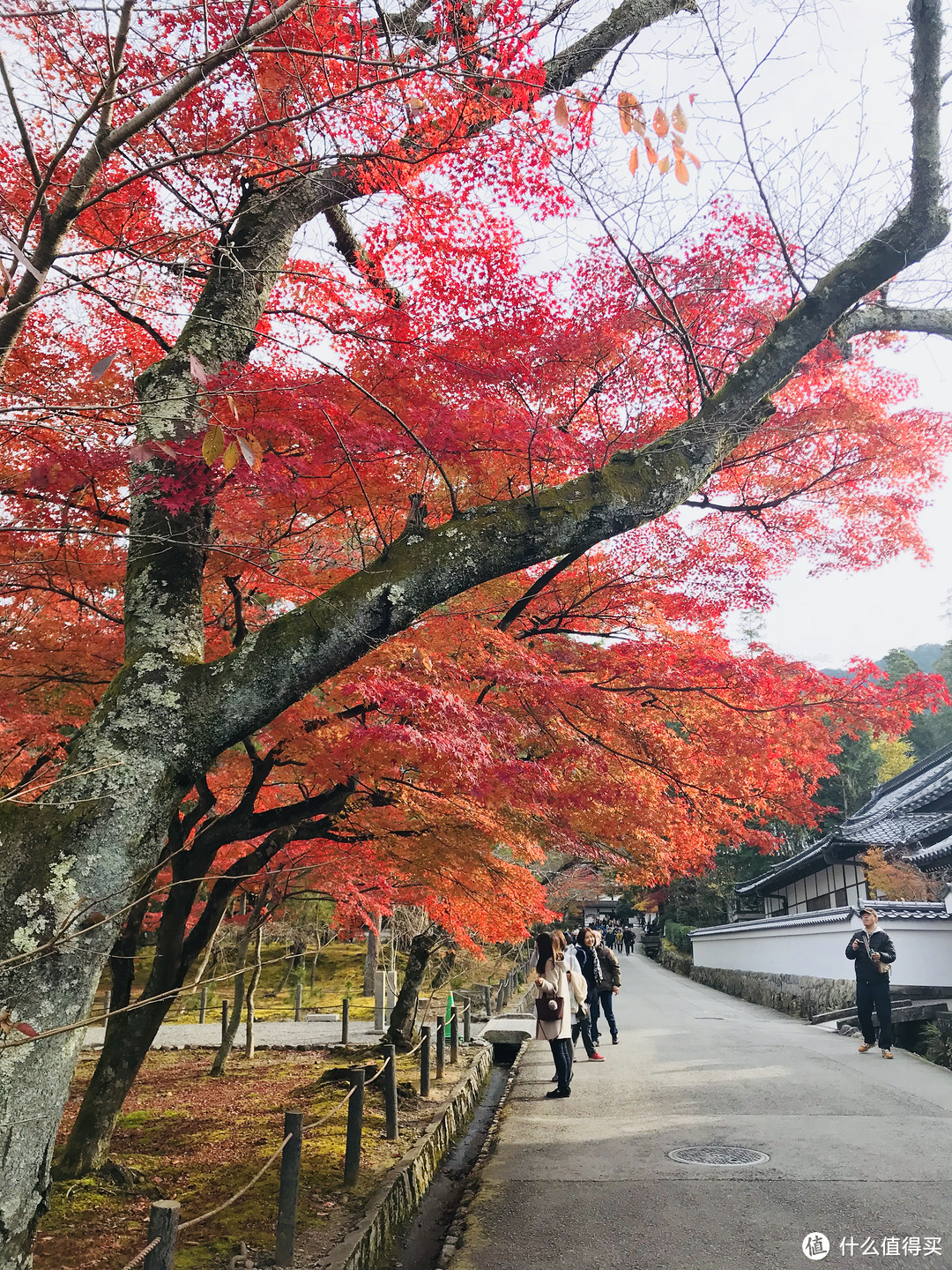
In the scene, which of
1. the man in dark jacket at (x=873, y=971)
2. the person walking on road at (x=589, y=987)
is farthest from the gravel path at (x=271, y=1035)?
the man in dark jacket at (x=873, y=971)

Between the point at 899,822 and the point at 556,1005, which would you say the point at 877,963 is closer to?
the point at 556,1005

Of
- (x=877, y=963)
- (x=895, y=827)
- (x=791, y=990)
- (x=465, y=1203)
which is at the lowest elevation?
(x=791, y=990)

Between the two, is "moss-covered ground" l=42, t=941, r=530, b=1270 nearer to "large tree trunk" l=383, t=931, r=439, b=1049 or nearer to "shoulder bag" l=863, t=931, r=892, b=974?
"large tree trunk" l=383, t=931, r=439, b=1049

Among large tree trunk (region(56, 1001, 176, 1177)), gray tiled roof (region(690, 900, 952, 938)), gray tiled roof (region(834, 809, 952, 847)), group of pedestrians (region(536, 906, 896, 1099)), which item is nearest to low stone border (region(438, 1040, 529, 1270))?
group of pedestrians (region(536, 906, 896, 1099))

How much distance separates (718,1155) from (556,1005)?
8.62 ft

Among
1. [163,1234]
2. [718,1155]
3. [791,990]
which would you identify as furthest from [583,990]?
[791,990]

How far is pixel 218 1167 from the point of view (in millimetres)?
7480

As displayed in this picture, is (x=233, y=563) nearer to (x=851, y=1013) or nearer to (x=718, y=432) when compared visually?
(x=718, y=432)

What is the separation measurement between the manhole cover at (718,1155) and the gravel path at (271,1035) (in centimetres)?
1098

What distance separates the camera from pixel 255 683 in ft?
13.9

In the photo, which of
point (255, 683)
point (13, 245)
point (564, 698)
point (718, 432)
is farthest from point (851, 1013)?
point (13, 245)

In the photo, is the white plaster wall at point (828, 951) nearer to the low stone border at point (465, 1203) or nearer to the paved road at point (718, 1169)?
the paved road at point (718, 1169)

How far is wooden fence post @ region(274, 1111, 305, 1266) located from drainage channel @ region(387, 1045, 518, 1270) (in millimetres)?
1083

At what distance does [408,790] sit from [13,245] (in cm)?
564
